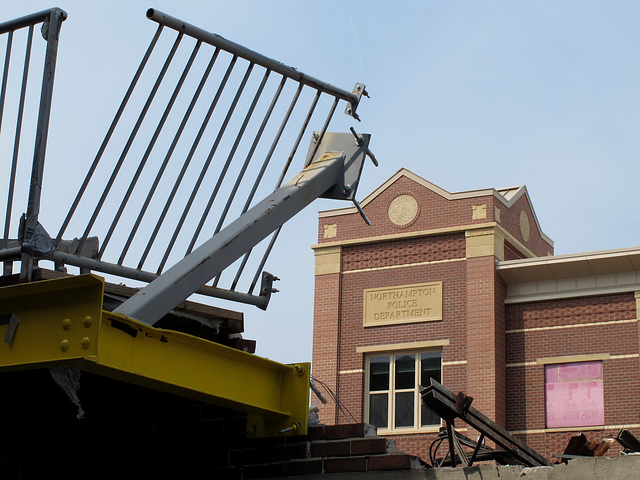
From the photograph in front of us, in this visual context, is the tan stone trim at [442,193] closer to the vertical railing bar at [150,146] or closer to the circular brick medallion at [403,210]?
the circular brick medallion at [403,210]

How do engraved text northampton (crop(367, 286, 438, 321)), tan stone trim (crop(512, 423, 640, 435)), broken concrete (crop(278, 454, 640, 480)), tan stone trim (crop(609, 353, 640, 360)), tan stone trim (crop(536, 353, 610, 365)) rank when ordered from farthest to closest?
engraved text northampton (crop(367, 286, 438, 321)) → tan stone trim (crop(536, 353, 610, 365)) → tan stone trim (crop(609, 353, 640, 360)) → tan stone trim (crop(512, 423, 640, 435)) → broken concrete (crop(278, 454, 640, 480))

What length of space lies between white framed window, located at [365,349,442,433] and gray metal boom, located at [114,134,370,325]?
1773 centimetres

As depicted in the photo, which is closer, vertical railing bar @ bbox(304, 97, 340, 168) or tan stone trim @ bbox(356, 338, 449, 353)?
vertical railing bar @ bbox(304, 97, 340, 168)

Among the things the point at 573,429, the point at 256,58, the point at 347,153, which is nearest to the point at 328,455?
the point at 347,153

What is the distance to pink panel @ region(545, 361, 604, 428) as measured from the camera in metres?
22.5

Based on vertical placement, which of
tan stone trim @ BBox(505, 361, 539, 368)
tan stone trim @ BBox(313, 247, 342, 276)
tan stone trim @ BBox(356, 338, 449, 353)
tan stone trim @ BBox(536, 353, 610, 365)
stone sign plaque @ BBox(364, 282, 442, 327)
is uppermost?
tan stone trim @ BBox(313, 247, 342, 276)

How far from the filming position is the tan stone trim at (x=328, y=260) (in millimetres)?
26109

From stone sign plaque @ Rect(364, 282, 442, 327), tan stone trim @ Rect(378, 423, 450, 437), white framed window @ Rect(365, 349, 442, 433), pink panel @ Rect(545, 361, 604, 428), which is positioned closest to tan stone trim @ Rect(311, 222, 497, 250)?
stone sign plaque @ Rect(364, 282, 442, 327)

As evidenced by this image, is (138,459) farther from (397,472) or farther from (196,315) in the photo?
(397,472)

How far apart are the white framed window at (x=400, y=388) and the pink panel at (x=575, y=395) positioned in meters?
2.85

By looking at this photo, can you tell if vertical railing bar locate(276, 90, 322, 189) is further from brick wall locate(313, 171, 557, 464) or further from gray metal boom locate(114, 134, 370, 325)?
brick wall locate(313, 171, 557, 464)

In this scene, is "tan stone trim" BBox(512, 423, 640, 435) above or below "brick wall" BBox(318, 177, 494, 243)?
below

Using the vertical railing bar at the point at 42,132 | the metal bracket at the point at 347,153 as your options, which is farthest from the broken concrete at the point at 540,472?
the vertical railing bar at the point at 42,132

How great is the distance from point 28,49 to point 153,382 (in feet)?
6.17
